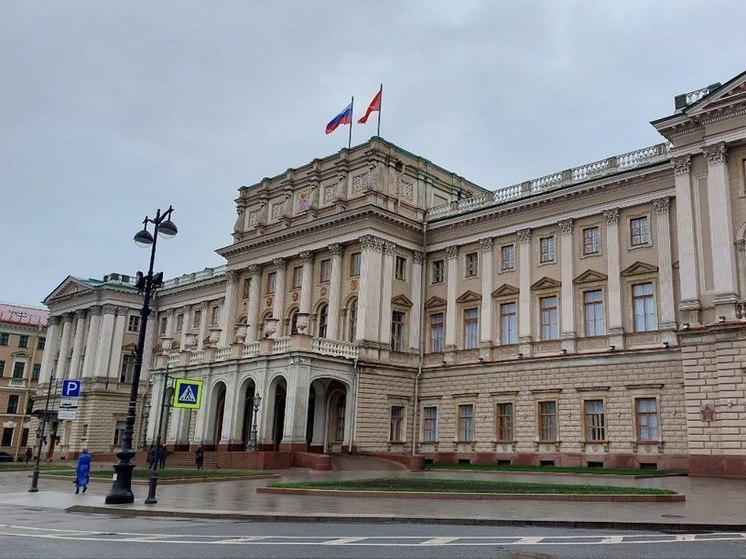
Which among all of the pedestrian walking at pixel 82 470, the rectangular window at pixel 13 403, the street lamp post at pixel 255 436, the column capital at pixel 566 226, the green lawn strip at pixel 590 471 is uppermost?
the column capital at pixel 566 226

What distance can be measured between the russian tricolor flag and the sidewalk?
32408 mm

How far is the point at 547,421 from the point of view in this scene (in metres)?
43.7

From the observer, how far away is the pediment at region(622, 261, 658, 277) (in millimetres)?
40750

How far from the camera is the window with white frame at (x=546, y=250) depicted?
46.1 metres

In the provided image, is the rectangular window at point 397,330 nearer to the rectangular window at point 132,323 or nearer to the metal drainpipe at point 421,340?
the metal drainpipe at point 421,340

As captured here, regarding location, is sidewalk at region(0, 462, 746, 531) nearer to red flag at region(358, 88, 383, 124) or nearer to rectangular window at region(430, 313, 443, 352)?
rectangular window at region(430, 313, 443, 352)

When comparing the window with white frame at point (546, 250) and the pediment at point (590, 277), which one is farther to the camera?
the window with white frame at point (546, 250)

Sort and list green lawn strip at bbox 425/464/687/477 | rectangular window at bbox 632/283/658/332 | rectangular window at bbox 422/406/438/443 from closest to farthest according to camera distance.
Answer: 1. green lawn strip at bbox 425/464/687/477
2. rectangular window at bbox 632/283/658/332
3. rectangular window at bbox 422/406/438/443

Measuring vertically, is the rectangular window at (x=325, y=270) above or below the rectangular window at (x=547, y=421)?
above

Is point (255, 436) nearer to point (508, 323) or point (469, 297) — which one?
point (469, 297)

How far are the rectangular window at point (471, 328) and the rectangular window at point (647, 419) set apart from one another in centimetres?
1196

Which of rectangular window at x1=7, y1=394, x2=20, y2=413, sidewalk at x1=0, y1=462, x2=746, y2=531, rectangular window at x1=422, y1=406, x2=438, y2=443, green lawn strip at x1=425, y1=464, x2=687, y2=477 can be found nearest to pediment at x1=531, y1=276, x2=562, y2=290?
rectangular window at x1=422, y1=406, x2=438, y2=443

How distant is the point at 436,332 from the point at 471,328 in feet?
9.92

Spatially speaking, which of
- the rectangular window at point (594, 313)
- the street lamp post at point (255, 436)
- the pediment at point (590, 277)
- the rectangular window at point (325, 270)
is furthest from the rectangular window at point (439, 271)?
the street lamp post at point (255, 436)
